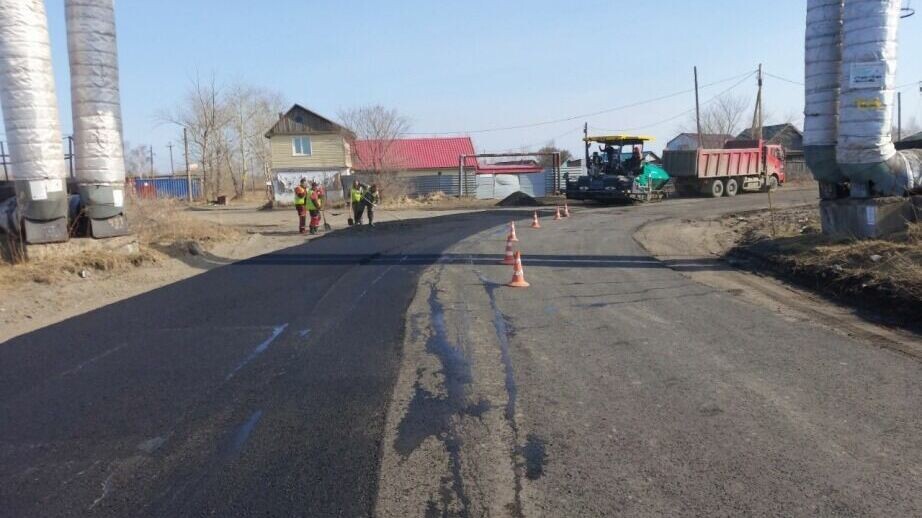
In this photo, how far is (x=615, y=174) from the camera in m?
33.2

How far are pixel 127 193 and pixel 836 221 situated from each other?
1613 centimetres

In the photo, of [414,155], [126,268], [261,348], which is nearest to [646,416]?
[261,348]

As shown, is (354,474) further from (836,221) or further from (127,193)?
(127,193)

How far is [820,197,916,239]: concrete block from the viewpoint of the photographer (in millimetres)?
11898

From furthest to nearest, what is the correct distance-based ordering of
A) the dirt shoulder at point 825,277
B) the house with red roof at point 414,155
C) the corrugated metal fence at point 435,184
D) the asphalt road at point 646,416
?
1. the house with red roof at point 414,155
2. the corrugated metal fence at point 435,184
3. the dirt shoulder at point 825,277
4. the asphalt road at point 646,416

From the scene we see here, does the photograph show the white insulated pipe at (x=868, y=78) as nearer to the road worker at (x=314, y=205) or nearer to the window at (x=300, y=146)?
the road worker at (x=314, y=205)

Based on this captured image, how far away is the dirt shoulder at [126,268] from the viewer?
33.4 feet

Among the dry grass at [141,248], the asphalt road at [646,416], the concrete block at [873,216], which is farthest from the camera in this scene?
the dry grass at [141,248]

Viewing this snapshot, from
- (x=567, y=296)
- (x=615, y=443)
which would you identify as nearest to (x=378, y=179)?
(x=567, y=296)

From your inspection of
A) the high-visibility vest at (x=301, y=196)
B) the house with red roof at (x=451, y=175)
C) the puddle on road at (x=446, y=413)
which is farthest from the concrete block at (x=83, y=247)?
the house with red roof at (x=451, y=175)

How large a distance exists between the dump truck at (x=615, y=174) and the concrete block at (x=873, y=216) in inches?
770

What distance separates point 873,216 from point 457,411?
998 cm

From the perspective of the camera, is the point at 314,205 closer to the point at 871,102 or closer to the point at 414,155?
the point at 871,102

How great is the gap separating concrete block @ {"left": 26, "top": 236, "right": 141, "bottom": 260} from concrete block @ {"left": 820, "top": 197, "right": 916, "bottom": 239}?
45.4ft
